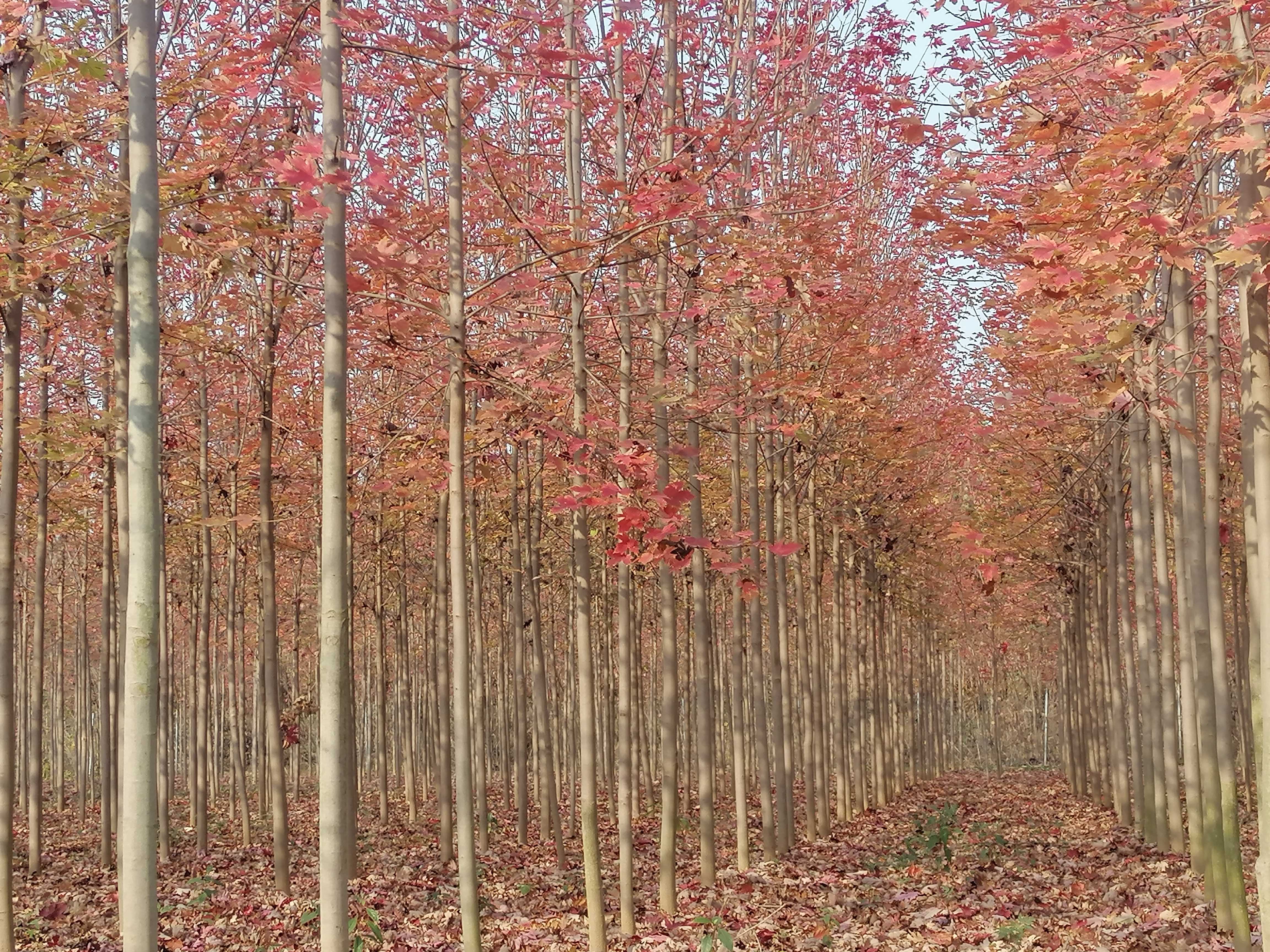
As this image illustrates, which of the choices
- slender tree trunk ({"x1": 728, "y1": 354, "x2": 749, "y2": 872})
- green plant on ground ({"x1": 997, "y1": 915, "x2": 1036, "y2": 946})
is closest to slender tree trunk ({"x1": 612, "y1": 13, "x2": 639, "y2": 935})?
slender tree trunk ({"x1": 728, "y1": 354, "x2": 749, "y2": 872})

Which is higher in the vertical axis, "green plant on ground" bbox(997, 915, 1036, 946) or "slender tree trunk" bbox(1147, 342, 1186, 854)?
"slender tree trunk" bbox(1147, 342, 1186, 854)

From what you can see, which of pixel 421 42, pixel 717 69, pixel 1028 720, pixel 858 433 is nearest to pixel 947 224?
pixel 421 42

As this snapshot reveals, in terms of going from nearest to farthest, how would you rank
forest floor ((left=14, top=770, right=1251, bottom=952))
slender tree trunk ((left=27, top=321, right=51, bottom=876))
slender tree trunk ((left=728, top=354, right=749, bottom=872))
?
forest floor ((left=14, top=770, right=1251, bottom=952)) < slender tree trunk ((left=27, top=321, right=51, bottom=876)) < slender tree trunk ((left=728, top=354, right=749, bottom=872))

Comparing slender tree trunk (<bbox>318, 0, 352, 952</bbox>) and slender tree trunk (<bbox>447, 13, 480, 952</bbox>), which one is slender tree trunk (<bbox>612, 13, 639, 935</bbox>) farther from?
slender tree trunk (<bbox>318, 0, 352, 952</bbox>)

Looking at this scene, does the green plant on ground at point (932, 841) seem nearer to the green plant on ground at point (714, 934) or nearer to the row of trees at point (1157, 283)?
the row of trees at point (1157, 283)

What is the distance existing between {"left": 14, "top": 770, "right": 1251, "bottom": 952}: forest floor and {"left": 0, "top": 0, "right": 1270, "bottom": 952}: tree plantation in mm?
74

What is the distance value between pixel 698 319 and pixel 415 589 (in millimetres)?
16922

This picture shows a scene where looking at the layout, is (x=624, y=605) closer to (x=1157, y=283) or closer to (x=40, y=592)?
(x=40, y=592)

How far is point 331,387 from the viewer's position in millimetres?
5145

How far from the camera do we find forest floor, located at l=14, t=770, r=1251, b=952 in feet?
24.7

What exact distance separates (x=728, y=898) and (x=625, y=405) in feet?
13.7

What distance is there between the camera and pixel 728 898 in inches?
356

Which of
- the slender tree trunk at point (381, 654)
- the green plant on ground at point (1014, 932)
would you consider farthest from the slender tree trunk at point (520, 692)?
the green plant on ground at point (1014, 932)

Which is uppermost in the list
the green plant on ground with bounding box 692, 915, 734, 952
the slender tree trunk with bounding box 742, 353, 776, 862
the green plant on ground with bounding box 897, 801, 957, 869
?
the slender tree trunk with bounding box 742, 353, 776, 862
